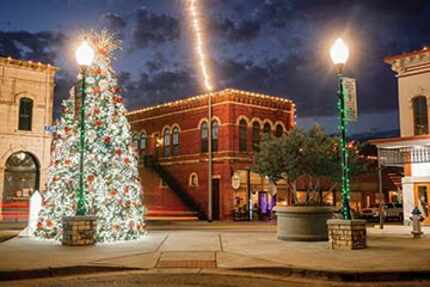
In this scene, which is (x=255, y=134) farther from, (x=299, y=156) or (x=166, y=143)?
(x=299, y=156)

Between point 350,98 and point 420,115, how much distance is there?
1242cm

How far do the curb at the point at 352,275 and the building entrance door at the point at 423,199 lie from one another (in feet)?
50.4

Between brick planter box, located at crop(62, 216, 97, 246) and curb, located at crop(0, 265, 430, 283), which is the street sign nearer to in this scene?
curb, located at crop(0, 265, 430, 283)

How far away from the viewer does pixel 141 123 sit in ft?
141

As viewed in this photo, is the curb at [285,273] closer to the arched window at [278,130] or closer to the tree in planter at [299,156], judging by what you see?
the tree in planter at [299,156]

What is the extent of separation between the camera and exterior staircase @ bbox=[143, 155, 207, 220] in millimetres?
35750

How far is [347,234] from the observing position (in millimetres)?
13000

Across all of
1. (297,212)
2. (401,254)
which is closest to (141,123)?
(297,212)

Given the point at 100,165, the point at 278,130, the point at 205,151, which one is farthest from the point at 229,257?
the point at 278,130

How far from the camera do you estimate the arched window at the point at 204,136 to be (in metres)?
37.0

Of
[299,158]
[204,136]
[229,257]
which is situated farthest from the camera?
[204,136]

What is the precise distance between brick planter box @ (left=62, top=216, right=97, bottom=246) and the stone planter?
19.6ft

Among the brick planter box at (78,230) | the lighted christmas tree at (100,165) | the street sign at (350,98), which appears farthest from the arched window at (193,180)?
the street sign at (350,98)

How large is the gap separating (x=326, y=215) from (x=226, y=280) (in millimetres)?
7439
